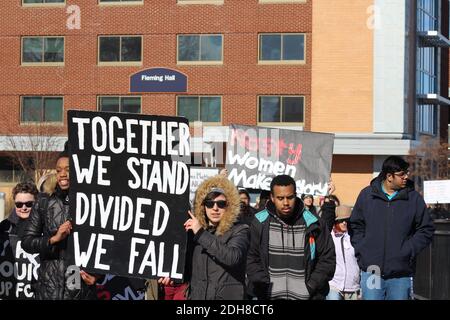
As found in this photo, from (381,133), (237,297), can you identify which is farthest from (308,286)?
(381,133)

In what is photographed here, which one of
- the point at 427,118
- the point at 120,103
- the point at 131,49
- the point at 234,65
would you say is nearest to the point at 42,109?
the point at 120,103

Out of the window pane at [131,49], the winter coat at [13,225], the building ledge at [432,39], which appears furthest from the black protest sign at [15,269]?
the building ledge at [432,39]

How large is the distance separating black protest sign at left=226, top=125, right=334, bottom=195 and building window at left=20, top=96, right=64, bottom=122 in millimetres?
35857

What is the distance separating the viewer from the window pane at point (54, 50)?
4984 cm

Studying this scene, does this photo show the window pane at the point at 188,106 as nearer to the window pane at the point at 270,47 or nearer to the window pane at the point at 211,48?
the window pane at the point at 211,48

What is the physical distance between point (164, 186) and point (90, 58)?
42859mm

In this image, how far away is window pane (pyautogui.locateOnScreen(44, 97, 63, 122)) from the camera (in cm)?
4984

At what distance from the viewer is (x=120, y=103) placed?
162 ft

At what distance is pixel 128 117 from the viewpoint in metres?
7.44

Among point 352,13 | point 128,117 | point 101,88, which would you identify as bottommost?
point 128,117

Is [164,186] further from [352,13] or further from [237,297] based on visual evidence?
[352,13]

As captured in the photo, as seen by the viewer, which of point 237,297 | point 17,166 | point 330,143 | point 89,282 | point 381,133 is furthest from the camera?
point 17,166

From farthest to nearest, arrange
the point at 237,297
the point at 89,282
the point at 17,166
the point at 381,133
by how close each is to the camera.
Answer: the point at 17,166, the point at 381,133, the point at 89,282, the point at 237,297

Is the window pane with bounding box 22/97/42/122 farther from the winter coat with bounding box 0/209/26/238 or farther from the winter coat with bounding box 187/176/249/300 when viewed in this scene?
the winter coat with bounding box 187/176/249/300
